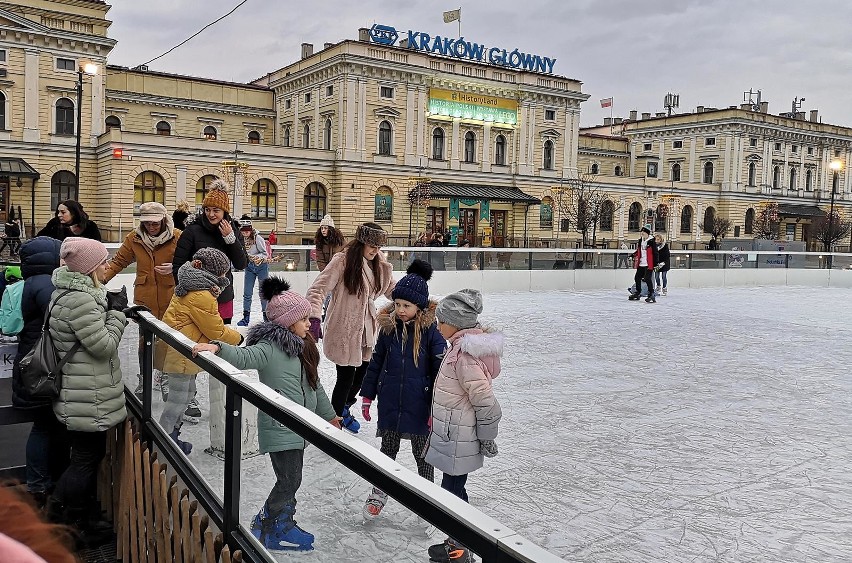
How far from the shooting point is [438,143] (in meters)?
48.4

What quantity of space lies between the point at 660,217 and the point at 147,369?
5801 centimetres

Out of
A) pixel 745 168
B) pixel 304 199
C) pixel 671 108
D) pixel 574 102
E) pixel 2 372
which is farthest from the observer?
pixel 671 108

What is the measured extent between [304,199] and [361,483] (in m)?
42.1

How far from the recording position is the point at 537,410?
21.6 ft

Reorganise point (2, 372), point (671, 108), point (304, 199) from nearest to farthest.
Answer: point (2, 372), point (304, 199), point (671, 108)

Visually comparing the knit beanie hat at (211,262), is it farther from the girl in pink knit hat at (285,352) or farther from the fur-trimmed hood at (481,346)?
the fur-trimmed hood at (481,346)

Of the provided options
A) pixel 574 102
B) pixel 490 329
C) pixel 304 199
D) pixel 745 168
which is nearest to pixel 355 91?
pixel 304 199

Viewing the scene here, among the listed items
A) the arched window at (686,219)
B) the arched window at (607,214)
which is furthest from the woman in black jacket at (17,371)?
the arched window at (686,219)

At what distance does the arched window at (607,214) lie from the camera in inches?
2131

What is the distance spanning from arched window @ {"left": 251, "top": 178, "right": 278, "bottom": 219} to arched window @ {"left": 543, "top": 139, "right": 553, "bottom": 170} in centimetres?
1995

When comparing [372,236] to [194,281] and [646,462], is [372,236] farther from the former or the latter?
[646,462]

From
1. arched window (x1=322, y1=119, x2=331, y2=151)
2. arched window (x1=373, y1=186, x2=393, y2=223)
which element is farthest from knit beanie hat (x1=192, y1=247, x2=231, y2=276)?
arched window (x1=322, y1=119, x2=331, y2=151)

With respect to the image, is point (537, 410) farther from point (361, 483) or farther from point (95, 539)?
point (361, 483)

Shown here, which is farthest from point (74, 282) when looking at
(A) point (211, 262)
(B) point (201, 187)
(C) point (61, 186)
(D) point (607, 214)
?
(D) point (607, 214)
